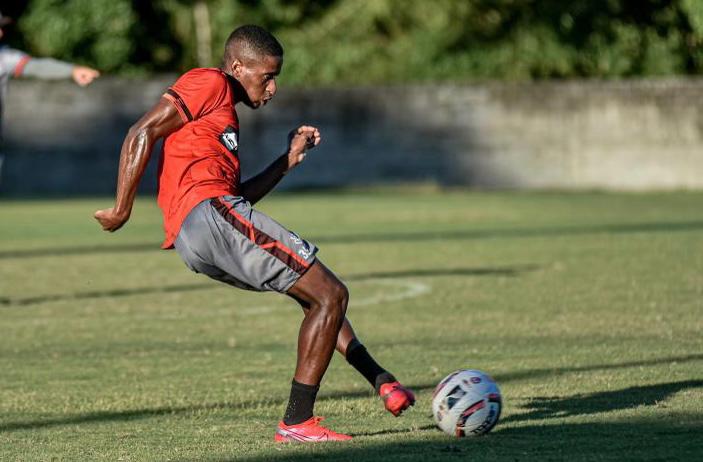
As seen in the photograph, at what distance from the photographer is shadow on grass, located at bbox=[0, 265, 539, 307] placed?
46.1 ft

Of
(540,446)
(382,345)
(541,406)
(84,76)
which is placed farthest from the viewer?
(382,345)

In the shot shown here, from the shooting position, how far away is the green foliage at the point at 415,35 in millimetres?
38656

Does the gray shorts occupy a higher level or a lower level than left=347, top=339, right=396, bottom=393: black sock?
higher

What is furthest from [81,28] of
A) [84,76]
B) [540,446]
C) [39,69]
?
[540,446]

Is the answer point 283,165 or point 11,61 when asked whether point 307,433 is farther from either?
point 11,61

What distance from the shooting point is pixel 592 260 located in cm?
1698

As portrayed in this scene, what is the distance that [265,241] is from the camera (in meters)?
6.54

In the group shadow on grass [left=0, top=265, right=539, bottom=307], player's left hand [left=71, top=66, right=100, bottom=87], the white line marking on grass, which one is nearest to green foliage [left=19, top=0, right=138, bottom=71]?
shadow on grass [left=0, top=265, right=539, bottom=307]

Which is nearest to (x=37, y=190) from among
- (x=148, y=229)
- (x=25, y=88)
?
(x=25, y=88)

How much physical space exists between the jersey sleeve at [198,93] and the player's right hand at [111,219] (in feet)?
1.73

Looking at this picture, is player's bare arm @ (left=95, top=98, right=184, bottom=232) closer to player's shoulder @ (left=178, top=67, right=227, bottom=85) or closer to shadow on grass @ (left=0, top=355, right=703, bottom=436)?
player's shoulder @ (left=178, top=67, right=227, bottom=85)

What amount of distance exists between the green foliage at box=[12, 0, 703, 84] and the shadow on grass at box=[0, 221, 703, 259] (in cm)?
1618

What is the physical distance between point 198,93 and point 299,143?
2.40 feet

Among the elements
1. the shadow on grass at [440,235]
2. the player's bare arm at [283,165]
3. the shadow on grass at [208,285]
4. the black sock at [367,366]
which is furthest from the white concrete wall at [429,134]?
the black sock at [367,366]
